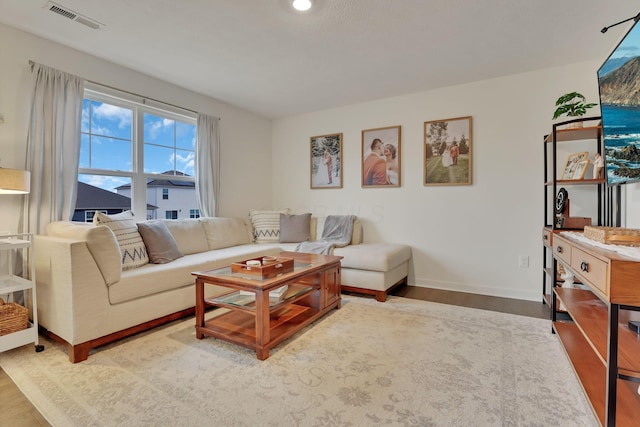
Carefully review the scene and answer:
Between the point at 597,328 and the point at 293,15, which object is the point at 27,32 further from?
the point at 597,328

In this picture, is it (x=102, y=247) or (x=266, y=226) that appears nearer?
(x=102, y=247)

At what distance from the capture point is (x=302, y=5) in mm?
2057

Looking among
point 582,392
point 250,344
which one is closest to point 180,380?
point 250,344

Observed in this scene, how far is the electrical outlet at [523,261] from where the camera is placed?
10.5 ft

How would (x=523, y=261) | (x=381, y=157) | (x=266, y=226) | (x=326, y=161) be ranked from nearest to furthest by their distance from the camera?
(x=523, y=261) < (x=381, y=157) < (x=266, y=226) < (x=326, y=161)

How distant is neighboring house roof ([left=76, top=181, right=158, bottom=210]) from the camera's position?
286 cm

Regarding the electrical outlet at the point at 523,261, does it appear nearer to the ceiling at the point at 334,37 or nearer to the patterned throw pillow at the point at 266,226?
the ceiling at the point at 334,37

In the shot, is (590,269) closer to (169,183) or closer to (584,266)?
(584,266)

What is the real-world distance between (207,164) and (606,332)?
150 inches

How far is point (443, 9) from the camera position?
6.93 feet

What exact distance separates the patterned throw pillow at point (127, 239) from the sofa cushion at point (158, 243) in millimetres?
43

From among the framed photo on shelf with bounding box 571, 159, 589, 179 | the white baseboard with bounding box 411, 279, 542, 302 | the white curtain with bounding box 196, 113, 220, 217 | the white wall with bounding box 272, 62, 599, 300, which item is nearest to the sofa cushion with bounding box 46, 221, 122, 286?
the white curtain with bounding box 196, 113, 220, 217

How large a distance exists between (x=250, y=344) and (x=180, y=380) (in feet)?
1.42

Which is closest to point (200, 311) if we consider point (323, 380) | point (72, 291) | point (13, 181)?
point (72, 291)
